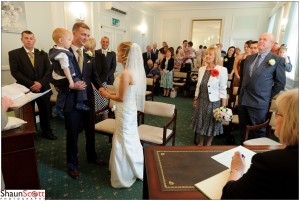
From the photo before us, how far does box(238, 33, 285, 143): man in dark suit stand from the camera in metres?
2.79

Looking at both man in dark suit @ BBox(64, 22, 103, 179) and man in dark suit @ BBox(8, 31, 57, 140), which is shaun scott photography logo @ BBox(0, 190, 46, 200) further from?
man in dark suit @ BBox(8, 31, 57, 140)

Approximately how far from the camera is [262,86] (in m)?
2.85

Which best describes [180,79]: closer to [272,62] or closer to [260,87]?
[260,87]

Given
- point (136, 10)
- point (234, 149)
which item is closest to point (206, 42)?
point (136, 10)

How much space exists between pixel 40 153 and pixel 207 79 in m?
2.67

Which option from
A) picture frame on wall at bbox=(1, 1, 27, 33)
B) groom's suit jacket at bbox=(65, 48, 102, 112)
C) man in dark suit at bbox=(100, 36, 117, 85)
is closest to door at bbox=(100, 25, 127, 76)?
man in dark suit at bbox=(100, 36, 117, 85)

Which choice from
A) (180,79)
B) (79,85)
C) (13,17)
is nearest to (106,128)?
(79,85)

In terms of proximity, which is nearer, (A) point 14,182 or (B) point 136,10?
(A) point 14,182

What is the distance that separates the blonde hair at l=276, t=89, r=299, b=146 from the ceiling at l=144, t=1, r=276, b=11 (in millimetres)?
8878

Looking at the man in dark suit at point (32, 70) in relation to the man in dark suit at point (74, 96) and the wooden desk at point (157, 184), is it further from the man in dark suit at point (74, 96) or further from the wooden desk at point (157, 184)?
the wooden desk at point (157, 184)

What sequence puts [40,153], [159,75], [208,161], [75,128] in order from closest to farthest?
1. [208,161]
2. [75,128]
3. [40,153]
4. [159,75]

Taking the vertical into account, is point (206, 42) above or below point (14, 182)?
above

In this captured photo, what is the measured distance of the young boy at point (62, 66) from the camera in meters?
2.20

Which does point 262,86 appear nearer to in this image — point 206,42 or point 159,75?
point 159,75
